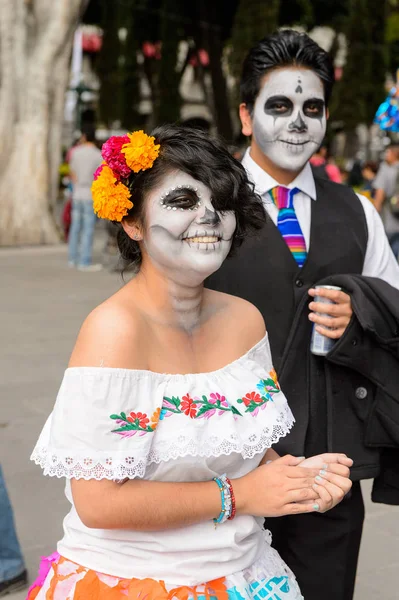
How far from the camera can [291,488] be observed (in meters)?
1.84

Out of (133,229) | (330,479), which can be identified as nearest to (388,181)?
(133,229)

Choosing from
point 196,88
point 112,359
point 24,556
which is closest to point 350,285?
point 112,359

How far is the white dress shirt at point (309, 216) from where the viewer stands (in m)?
2.76

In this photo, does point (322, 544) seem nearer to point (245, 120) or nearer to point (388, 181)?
point (245, 120)

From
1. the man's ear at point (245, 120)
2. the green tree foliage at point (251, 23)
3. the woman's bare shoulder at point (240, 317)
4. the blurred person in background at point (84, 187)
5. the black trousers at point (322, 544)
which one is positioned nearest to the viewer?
the woman's bare shoulder at point (240, 317)

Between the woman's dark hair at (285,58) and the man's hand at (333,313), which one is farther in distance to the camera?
the woman's dark hair at (285,58)

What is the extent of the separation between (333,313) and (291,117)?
615mm

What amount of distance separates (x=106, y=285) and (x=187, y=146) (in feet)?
29.6

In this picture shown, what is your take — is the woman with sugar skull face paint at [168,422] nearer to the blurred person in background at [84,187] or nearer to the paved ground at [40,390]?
the paved ground at [40,390]

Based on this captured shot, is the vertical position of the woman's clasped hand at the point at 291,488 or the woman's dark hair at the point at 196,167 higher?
the woman's dark hair at the point at 196,167

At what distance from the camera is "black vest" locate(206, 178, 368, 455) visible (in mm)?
2631

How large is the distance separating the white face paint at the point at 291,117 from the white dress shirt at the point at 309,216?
60 millimetres

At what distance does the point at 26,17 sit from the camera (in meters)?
13.8

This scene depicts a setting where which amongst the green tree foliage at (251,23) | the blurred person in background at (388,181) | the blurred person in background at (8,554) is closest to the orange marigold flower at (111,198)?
the blurred person in background at (8,554)
